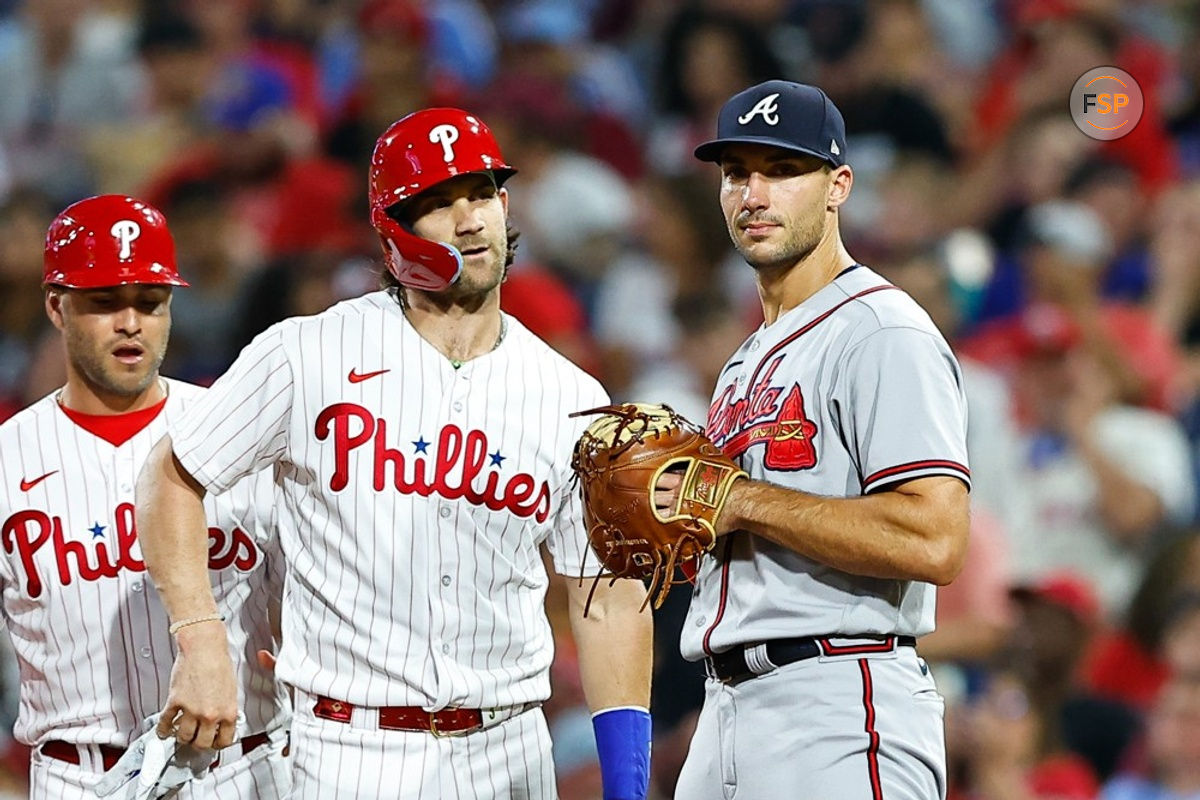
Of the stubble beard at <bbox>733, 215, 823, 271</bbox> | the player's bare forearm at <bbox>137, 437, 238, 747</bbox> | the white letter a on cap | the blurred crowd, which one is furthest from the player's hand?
the blurred crowd

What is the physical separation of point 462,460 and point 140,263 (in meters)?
0.90

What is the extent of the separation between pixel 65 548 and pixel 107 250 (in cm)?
64

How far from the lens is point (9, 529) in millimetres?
3625

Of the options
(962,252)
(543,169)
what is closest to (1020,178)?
(962,252)

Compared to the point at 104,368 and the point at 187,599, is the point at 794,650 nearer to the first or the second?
the point at 187,599

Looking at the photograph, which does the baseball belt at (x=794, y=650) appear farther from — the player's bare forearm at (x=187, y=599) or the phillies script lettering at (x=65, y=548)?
the phillies script lettering at (x=65, y=548)

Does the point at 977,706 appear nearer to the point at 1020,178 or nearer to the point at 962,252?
the point at 962,252

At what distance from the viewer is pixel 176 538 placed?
330 centimetres

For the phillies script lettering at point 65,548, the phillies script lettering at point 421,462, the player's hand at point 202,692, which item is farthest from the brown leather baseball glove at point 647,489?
the phillies script lettering at point 65,548

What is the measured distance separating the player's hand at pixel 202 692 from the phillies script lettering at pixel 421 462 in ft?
1.23

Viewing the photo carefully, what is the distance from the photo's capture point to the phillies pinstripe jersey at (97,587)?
11.8 ft

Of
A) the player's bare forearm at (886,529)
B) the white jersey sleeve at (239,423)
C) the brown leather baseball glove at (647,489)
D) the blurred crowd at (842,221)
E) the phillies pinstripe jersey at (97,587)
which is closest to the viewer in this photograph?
the player's bare forearm at (886,529)

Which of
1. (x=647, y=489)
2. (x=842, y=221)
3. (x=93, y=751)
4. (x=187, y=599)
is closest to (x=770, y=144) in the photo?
(x=647, y=489)

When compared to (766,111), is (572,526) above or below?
below
